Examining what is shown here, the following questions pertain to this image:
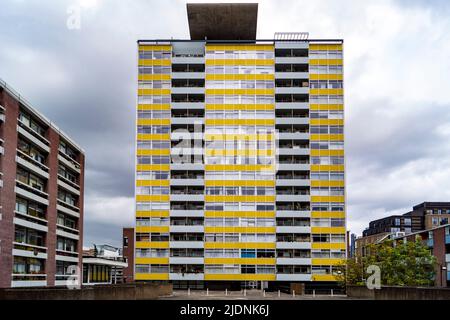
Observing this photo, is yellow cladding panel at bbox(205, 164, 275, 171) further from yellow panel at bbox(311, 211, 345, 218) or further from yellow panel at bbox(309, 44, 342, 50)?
yellow panel at bbox(309, 44, 342, 50)

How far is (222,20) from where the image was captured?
4090 inches

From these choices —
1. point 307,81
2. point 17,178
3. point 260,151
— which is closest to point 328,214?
point 260,151

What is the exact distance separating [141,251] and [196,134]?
77.2 feet

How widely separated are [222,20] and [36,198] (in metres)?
50.3

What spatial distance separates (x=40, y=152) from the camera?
3051 inches

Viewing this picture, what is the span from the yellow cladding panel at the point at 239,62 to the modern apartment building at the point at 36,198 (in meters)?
29.9

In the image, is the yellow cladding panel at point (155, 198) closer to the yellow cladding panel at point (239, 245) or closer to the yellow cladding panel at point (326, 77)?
the yellow cladding panel at point (239, 245)

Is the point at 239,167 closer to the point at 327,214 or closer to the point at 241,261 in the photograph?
the point at 241,261

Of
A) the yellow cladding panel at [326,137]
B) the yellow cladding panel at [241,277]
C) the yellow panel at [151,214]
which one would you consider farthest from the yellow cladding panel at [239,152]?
the yellow cladding panel at [241,277]

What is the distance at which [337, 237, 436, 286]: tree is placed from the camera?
2832 inches

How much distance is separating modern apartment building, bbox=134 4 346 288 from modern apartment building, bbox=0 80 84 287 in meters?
14.1

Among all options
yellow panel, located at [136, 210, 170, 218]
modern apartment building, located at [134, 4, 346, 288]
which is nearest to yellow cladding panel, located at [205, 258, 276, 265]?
modern apartment building, located at [134, 4, 346, 288]

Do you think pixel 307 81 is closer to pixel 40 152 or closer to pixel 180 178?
pixel 180 178
